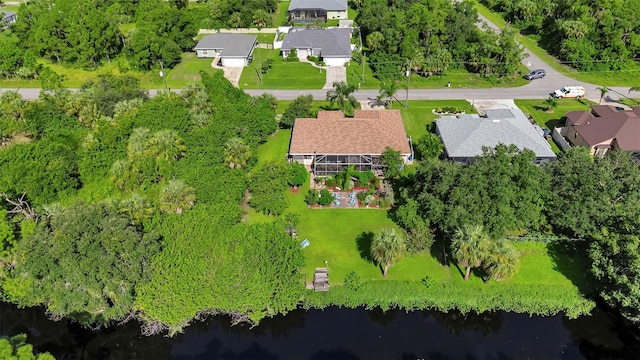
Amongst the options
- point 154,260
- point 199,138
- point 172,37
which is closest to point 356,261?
point 154,260

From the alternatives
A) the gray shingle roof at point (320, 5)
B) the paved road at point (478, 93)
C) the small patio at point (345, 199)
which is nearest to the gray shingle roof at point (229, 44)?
the paved road at point (478, 93)

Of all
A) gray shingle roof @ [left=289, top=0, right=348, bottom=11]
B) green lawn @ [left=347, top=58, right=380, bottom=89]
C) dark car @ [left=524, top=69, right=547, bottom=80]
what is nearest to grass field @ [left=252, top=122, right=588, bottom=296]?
green lawn @ [left=347, top=58, right=380, bottom=89]

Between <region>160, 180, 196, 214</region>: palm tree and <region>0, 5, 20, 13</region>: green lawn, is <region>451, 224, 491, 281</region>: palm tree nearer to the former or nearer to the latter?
<region>160, 180, 196, 214</region>: palm tree

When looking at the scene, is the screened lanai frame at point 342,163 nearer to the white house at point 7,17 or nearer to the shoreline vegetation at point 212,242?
the shoreline vegetation at point 212,242

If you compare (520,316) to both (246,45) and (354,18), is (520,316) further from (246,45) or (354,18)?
(354,18)

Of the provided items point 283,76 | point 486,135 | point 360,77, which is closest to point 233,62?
point 283,76

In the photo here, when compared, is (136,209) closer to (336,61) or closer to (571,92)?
(336,61)

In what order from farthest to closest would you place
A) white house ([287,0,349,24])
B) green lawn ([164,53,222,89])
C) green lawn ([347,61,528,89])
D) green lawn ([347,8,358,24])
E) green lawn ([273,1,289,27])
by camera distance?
green lawn ([347,8,358,24]) → green lawn ([273,1,289,27]) → white house ([287,0,349,24]) → green lawn ([164,53,222,89]) → green lawn ([347,61,528,89])
